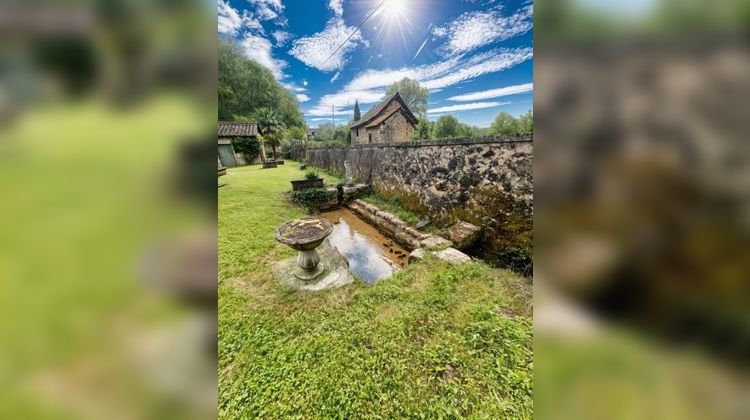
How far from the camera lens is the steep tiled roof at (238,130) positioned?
19688mm

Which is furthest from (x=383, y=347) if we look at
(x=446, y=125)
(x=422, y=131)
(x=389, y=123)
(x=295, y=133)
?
(x=295, y=133)

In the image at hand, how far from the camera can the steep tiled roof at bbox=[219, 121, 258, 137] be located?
19688 mm

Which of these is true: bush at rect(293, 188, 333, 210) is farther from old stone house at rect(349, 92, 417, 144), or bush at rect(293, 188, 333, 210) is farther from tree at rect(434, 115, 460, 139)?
tree at rect(434, 115, 460, 139)

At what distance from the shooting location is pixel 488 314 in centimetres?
281

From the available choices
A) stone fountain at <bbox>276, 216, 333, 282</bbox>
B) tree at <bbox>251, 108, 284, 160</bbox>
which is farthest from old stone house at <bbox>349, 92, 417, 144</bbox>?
stone fountain at <bbox>276, 216, 333, 282</bbox>

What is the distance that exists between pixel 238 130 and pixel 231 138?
1463mm

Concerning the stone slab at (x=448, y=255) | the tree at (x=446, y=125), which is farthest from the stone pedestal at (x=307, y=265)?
the tree at (x=446, y=125)

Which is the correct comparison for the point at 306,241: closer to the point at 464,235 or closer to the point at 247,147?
the point at 464,235

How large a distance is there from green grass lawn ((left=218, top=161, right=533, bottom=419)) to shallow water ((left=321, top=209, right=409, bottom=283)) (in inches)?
30.6

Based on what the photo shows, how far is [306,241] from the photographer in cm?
365
